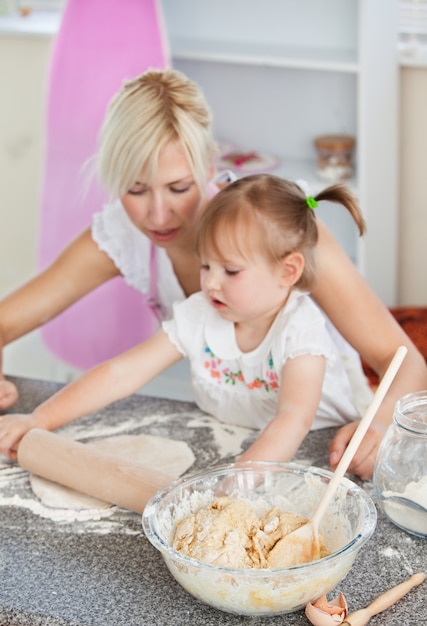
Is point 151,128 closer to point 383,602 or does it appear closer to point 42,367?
point 383,602

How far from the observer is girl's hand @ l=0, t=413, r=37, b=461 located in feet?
4.91

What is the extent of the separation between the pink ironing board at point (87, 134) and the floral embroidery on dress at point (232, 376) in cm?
132

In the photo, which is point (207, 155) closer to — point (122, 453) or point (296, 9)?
point (122, 453)

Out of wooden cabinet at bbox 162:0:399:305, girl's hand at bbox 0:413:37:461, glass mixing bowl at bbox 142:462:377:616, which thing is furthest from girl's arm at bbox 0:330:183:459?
wooden cabinet at bbox 162:0:399:305

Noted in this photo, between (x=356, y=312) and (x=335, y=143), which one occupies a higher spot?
(x=335, y=143)

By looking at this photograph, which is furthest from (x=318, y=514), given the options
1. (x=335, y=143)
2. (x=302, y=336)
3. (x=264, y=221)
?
(x=335, y=143)

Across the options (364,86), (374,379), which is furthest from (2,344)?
(364,86)

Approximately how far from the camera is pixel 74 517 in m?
1.33

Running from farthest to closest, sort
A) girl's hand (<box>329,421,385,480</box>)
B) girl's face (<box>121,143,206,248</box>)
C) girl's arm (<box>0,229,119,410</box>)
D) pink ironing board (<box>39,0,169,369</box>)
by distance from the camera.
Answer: pink ironing board (<box>39,0,169,369</box>) → girl's arm (<box>0,229,119,410</box>) → girl's face (<box>121,143,206,248</box>) → girl's hand (<box>329,421,385,480</box>)

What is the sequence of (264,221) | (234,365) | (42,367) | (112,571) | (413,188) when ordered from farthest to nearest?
(42,367)
(413,188)
(234,365)
(264,221)
(112,571)

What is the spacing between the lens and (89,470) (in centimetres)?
136

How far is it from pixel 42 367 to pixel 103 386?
1932 millimetres

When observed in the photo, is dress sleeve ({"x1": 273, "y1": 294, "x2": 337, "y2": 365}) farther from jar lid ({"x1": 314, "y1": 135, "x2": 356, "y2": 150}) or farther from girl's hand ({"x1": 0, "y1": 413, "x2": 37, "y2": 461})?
jar lid ({"x1": 314, "y1": 135, "x2": 356, "y2": 150})

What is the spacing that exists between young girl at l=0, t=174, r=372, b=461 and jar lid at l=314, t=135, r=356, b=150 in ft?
5.22
